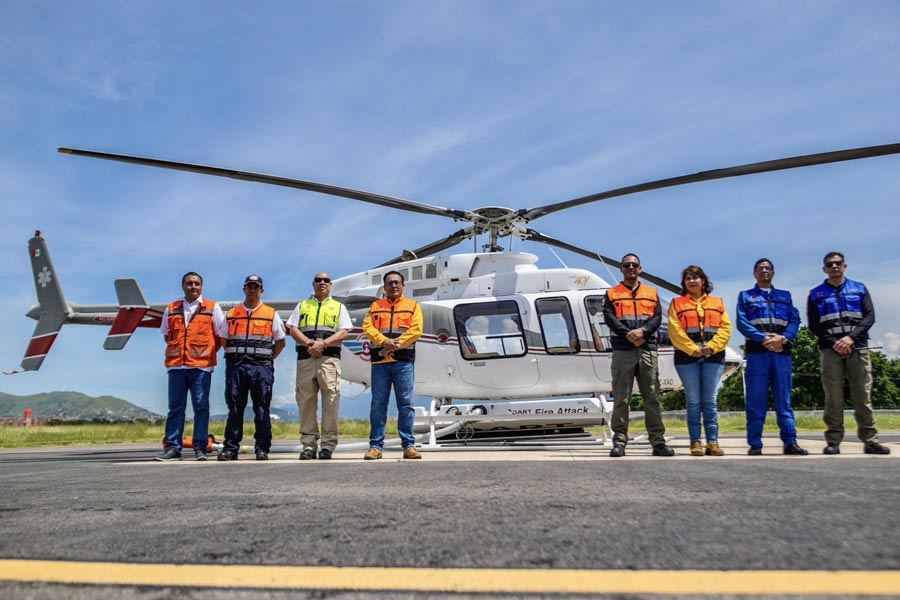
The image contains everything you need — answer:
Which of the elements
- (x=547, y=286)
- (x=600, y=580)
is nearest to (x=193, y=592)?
(x=600, y=580)

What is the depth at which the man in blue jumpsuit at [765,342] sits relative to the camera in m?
6.63

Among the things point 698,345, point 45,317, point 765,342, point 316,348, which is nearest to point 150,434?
point 45,317

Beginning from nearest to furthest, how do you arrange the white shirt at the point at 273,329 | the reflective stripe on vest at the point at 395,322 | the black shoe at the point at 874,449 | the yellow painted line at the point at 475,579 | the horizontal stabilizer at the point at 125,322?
the yellow painted line at the point at 475,579
the black shoe at the point at 874,449
the reflective stripe on vest at the point at 395,322
the white shirt at the point at 273,329
the horizontal stabilizer at the point at 125,322

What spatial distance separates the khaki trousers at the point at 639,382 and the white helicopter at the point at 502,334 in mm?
2052

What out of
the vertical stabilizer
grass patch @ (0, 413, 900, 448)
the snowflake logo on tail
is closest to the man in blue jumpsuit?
grass patch @ (0, 413, 900, 448)

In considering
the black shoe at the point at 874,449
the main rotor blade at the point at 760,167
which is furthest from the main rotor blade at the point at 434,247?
the black shoe at the point at 874,449

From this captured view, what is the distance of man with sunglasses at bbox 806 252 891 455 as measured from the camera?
638 cm

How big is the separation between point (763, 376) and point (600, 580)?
5961 millimetres

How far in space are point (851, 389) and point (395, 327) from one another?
4.72m

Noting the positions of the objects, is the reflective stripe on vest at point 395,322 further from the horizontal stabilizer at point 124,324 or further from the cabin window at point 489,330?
the horizontal stabilizer at point 124,324

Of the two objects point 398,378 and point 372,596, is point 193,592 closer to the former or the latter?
point 372,596

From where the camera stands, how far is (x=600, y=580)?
4.95ft

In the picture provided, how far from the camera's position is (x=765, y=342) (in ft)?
21.7

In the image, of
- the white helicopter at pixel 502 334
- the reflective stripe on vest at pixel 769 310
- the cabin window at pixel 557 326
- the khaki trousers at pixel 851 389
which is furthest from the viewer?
the cabin window at pixel 557 326
